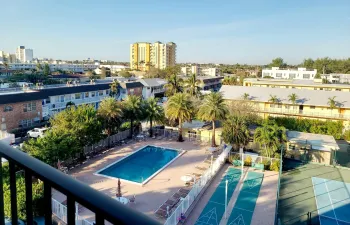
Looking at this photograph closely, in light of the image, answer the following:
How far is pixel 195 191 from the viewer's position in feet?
55.7

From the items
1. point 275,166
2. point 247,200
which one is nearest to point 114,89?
point 275,166

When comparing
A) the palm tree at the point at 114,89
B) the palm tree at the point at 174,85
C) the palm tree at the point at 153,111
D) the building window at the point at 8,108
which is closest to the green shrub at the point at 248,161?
the palm tree at the point at 153,111

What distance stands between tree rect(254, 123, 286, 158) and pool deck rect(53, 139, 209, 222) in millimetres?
5180

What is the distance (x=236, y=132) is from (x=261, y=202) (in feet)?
27.1

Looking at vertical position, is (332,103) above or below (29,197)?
below

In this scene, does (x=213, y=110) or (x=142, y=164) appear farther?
(x=213, y=110)

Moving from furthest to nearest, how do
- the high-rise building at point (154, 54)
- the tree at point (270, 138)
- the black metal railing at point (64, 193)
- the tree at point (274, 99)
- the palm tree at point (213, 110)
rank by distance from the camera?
the high-rise building at point (154, 54) → the tree at point (274, 99) → the palm tree at point (213, 110) → the tree at point (270, 138) → the black metal railing at point (64, 193)

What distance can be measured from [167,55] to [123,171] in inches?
4178

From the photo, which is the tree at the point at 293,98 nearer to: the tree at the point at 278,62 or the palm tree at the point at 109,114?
the palm tree at the point at 109,114

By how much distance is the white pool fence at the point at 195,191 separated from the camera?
45.6 ft

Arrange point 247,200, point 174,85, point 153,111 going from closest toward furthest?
1. point 247,200
2. point 153,111
3. point 174,85

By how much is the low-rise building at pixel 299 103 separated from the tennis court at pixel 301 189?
622 inches

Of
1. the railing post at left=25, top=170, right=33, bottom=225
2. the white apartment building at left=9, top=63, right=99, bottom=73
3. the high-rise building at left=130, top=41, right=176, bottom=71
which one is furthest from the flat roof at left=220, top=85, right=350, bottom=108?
the white apartment building at left=9, top=63, right=99, bottom=73

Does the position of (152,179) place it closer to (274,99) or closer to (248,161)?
(248,161)
